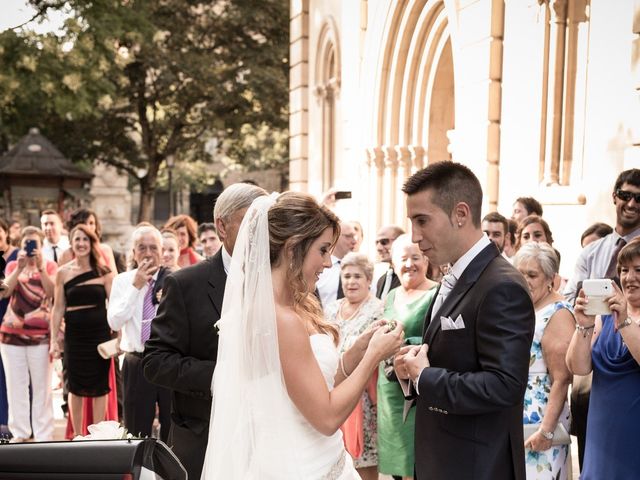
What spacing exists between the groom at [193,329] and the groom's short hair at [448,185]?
907mm

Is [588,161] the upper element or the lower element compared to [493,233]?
upper

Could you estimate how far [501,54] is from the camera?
9.00 m

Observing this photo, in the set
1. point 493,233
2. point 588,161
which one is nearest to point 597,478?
point 493,233

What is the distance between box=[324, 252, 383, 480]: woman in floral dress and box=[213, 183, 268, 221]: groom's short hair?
7.27ft

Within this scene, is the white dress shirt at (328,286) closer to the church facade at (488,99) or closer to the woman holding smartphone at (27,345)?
the church facade at (488,99)

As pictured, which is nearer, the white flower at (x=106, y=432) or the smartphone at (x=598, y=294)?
the white flower at (x=106, y=432)

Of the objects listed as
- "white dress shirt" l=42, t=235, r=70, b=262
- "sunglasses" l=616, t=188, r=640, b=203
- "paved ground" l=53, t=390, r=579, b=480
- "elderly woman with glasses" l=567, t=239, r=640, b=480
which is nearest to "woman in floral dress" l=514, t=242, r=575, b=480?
"elderly woman with glasses" l=567, t=239, r=640, b=480

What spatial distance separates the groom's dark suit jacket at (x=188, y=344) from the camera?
3.49m

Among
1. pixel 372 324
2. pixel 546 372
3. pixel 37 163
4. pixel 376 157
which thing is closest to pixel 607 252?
pixel 546 372

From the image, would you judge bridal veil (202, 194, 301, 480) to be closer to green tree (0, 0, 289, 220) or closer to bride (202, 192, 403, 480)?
bride (202, 192, 403, 480)

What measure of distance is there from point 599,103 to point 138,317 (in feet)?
15.4

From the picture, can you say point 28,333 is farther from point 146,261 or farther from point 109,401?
point 146,261

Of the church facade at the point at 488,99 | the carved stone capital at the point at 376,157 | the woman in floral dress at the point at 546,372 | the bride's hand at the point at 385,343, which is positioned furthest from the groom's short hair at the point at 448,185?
the carved stone capital at the point at 376,157

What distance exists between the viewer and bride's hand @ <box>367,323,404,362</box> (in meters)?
2.87
